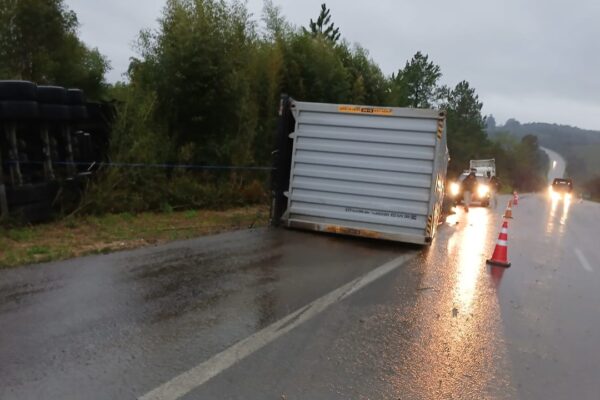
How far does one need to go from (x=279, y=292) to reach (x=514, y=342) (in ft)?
8.43

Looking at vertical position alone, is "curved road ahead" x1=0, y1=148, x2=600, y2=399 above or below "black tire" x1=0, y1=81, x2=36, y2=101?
below

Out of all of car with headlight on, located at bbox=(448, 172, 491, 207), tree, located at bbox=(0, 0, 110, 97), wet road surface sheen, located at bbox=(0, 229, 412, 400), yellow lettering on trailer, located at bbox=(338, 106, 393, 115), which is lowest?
car with headlight on, located at bbox=(448, 172, 491, 207)

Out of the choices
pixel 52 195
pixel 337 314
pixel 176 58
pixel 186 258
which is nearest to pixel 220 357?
pixel 337 314

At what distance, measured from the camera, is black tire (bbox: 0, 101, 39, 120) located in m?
8.63

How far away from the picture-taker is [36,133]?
9.59 meters

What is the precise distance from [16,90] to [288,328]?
7.02 meters

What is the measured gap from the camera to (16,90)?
8789 millimetres

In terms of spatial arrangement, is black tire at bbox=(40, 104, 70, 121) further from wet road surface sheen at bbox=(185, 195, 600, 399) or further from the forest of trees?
wet road surface sheen at bbox=(185, 195, 600, 399)

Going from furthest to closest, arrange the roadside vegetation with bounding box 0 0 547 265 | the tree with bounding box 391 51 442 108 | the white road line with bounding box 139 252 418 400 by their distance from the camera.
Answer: the tree with bounding box 391 51 442 108
the roadside vegetation with bounding box 0 0 547 265
the white road line with bounding box 139 252 418 400

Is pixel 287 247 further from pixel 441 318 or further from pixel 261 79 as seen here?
pixel 261 79

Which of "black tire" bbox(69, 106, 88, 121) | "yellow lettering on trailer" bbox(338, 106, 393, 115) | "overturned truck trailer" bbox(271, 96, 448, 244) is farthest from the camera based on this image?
"black tire" bbox(69, 106, 88, 121)

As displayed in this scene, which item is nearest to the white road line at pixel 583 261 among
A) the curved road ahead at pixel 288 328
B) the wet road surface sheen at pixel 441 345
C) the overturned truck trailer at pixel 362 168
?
the curved road ahead at pixel 288 328

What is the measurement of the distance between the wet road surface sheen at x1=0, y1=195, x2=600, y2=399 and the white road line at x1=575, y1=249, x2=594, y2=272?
0.86 meters

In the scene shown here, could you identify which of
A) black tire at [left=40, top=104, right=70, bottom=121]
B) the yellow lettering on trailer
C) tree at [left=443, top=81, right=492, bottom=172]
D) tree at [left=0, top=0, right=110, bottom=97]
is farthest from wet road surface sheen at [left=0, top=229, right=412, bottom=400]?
tree at [left=443, top=81, right=492, bottom=172]
